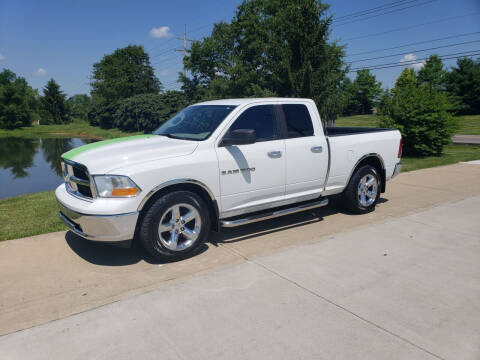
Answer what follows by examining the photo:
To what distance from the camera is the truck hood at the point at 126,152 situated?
4.05 metres

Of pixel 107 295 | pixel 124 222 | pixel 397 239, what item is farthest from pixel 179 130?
pixel 397 239

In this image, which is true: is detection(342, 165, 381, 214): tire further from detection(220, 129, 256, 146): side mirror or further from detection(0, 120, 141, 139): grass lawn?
detection(0, 120, 141, 139): grass lawn

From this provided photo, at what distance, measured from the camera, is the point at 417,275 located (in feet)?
13.2

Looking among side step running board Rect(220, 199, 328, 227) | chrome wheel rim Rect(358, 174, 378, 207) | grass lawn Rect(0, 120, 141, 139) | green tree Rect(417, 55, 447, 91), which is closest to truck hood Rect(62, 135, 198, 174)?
side step running board Rect(220, 199, 328, 227)

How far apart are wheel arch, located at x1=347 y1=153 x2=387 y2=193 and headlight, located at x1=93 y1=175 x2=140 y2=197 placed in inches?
144

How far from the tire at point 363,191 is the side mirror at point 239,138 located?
7.98 ft

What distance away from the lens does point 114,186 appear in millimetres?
3969

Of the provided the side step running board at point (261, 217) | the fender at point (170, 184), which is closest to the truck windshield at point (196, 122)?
the fender at point (170, 184)

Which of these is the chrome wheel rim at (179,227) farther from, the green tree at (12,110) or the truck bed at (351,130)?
the green tree at (12,110)

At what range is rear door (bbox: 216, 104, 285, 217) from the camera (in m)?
4.66

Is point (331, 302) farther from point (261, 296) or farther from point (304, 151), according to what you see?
point (304, 151)

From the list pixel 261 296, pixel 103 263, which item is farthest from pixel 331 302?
pixel 103 263

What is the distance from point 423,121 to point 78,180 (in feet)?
43.8

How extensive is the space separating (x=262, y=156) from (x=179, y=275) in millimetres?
1856
